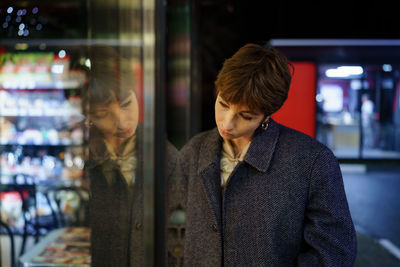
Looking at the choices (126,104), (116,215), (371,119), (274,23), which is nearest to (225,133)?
(126,104)

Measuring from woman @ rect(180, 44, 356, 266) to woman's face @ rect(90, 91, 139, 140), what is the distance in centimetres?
20

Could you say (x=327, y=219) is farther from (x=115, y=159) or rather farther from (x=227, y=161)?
(x=115, y=159)

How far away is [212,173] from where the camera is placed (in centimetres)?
96

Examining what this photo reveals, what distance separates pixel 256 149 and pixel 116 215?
15.5 inches

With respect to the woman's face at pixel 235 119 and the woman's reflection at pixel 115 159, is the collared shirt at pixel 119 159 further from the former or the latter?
the woman's face at pixel 235 119

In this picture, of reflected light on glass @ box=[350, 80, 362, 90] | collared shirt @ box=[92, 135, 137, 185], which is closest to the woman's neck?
collared shirt @ box=[92, 135, 137, 185]

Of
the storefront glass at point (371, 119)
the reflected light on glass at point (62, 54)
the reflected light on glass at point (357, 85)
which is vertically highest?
the reflected light on glass at point (62, 54)

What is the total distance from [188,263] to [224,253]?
0.11 metres

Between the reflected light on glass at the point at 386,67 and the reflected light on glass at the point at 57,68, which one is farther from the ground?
the reflected light on glass at the point at 386,67

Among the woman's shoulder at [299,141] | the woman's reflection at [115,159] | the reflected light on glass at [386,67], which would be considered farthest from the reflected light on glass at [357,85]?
the woman's reflection at [115,159]

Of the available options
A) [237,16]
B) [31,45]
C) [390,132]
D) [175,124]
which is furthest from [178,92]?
[390,132]

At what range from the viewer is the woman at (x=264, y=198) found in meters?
0.89

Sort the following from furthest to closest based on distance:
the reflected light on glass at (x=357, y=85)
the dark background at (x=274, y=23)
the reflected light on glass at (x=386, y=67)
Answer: the reflected light on glass at (x=386, y=67) < the reflected light on glass at (x=357, y=85) < the dark background at (x=274, y=23)

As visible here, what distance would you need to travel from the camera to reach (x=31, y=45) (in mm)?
3664
